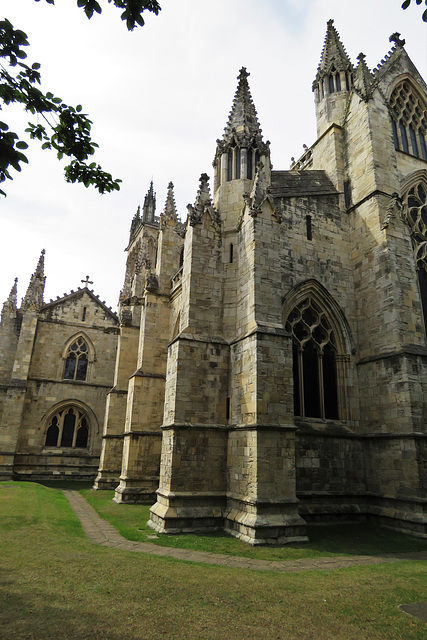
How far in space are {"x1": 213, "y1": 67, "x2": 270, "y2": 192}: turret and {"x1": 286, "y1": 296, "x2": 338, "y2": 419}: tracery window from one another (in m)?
5.36

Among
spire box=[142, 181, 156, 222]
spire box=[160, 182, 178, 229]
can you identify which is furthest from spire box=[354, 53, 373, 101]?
spire box=[142, 181, 156, 222]

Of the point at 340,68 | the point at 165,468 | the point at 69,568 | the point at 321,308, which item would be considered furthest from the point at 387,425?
the point at 340,68

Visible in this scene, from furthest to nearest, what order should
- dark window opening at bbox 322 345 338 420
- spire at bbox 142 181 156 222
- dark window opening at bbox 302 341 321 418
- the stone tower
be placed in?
spire at bbox 142 181 156 222 → dark window opening at bbox 322 345 338 420 → dark window opening at bbox 302 341 321 418 → the stone tower

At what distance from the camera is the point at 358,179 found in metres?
15.2

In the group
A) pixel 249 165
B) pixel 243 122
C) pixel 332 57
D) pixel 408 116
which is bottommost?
pixel 249 165

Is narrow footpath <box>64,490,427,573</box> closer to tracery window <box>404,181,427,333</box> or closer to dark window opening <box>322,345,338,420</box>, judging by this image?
dark window opening <box>322,345,338,420</box>

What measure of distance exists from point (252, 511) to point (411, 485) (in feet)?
15.1

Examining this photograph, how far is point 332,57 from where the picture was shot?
18797mm

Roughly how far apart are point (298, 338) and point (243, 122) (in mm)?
8510

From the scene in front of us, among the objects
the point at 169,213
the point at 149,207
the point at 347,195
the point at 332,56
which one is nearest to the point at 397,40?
the point at 332,56

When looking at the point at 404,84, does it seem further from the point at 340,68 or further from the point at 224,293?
the point at 224,293

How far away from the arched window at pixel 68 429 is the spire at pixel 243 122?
1835cm

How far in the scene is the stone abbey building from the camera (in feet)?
34.7

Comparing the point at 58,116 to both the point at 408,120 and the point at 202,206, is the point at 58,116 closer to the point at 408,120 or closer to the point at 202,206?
the point at 202,206
